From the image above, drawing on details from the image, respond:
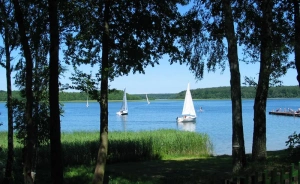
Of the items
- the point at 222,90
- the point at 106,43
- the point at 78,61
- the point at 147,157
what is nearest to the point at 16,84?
the point at 78,61

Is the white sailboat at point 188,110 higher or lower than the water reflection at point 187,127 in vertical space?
higher

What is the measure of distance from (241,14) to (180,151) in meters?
8.72

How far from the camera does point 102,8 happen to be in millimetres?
8398

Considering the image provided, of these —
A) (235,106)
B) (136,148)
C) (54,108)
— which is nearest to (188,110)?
(136,148)

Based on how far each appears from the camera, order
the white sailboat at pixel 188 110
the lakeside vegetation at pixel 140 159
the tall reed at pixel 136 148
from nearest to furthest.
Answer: the lakeside vegetation at pixel 140 159
the tall reed at pixel 136 148
the white sailboat at pixel 188 110

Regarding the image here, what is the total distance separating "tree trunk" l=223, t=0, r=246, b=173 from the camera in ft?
26.3

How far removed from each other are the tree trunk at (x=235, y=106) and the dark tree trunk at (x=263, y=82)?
174cm

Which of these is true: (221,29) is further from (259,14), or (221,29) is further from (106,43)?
(106,43)

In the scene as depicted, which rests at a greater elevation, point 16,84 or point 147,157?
point 16,84

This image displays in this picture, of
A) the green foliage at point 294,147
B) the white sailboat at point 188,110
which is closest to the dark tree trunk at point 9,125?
the green foliage at point 294,147

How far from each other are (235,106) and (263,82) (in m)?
2.56

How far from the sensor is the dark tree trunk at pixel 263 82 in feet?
32.9

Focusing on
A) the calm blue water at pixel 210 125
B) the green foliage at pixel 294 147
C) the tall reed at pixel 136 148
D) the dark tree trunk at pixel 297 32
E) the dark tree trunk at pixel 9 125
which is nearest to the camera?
the green foliage at pixel 294 147

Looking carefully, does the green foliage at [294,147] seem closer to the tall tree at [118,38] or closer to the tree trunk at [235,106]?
the tree trunk at [235,106]
